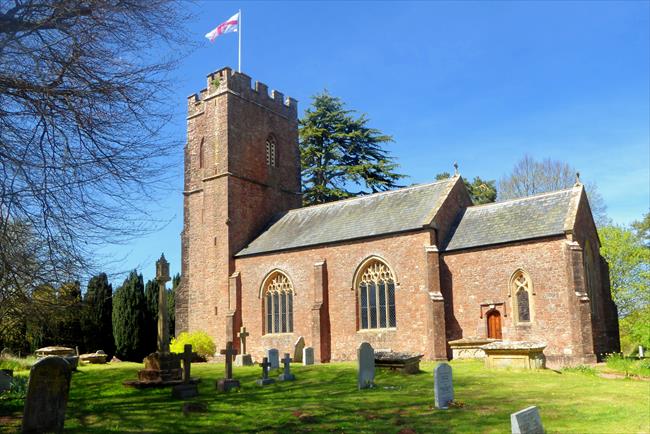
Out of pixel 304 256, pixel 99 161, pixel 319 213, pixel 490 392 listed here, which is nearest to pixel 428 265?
pixel 304 256

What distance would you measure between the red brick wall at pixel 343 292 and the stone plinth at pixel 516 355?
17.7 ft

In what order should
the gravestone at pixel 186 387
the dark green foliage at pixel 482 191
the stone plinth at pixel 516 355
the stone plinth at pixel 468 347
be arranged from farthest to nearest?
the dark green foliage at pixel 482 191 < the stone plinth at pixel 468 347 < the stone plinth at pixel 516 355 < the gravestone at pixel 186 387

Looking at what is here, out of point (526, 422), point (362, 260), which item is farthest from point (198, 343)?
point (526, 422)

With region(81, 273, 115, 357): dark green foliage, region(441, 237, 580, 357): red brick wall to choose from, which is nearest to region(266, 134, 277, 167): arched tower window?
region(81, 273, 115, 357): dark green foliage

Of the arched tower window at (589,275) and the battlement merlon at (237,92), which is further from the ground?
the battlement merlon at (237,92)

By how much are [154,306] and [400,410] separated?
96.3 ft

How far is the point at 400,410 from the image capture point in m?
11.7

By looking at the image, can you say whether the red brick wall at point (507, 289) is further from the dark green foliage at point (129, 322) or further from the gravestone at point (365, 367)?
the dark green foliage at point (129, 322)

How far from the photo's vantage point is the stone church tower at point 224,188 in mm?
31891

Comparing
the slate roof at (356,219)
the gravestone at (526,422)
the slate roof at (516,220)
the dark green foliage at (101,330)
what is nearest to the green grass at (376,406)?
the gravestone at (526,422)

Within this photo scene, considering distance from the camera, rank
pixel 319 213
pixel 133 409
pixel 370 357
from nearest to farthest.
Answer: pixel 133 409, pixel 370 357, pixel 319 213

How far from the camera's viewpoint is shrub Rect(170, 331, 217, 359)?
1155 inches

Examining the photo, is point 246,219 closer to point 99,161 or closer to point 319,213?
point 319,213

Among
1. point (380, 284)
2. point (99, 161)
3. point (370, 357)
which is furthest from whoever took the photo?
point (380, 284)
